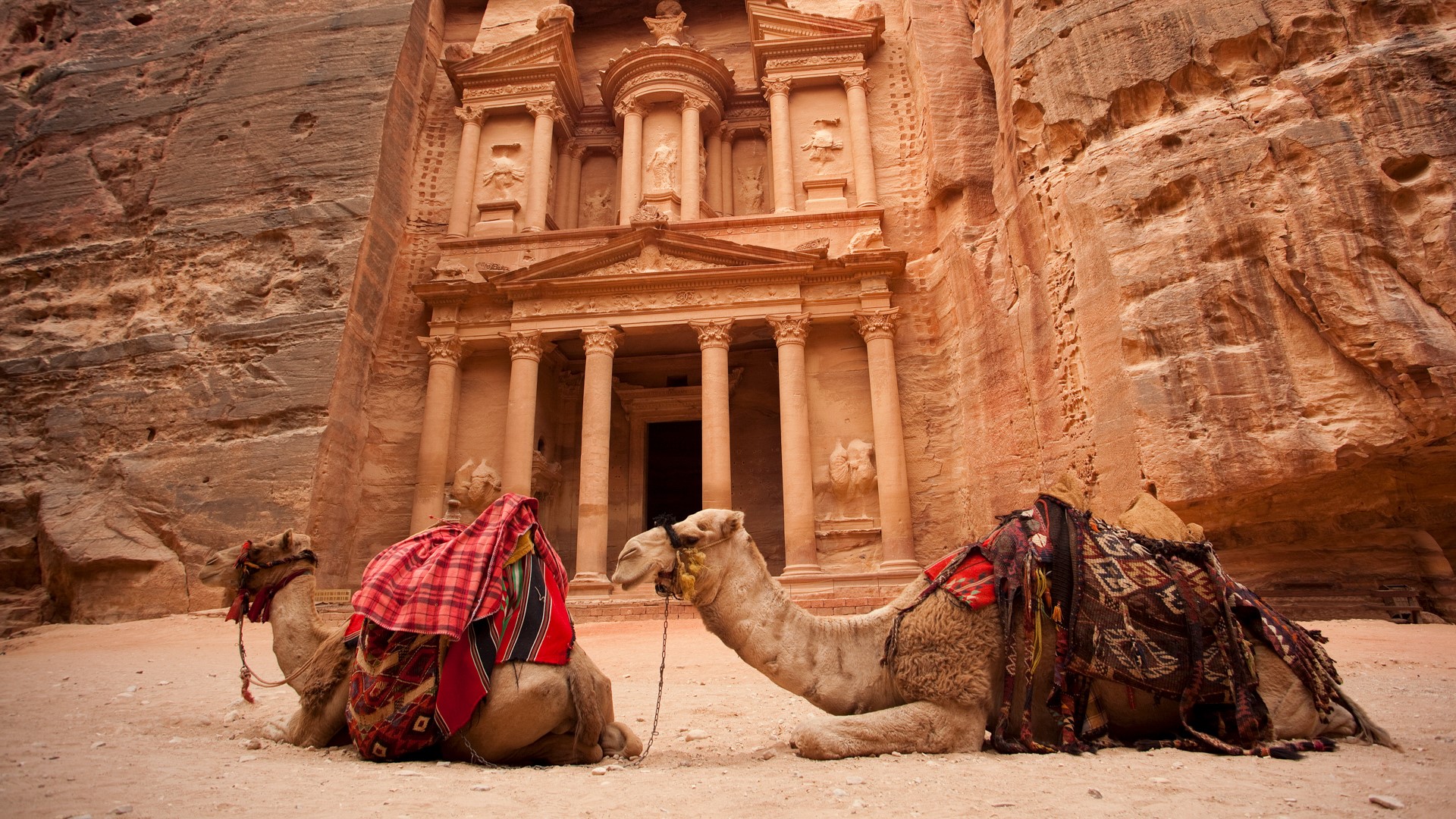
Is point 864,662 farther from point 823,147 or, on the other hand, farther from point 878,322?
point 823,147

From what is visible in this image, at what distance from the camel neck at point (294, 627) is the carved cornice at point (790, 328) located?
1135cm

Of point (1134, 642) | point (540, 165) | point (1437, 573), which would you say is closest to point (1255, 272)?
point (1437, 573)

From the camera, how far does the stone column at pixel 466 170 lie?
58.1ft

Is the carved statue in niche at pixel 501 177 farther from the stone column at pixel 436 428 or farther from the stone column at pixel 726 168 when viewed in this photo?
the stone column at pixel 726 168

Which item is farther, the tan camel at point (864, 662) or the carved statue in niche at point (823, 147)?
the carved statue in niche at point (823, 147)

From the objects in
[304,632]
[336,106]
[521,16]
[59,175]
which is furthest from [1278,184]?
[59,175]

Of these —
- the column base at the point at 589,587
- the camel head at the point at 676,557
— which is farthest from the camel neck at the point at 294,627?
the column base at the point at 589,587

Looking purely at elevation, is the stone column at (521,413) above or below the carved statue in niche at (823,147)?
below

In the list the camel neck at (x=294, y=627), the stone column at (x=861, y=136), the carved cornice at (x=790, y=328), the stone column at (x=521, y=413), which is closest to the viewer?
the camel neck at (x=294, y=627)

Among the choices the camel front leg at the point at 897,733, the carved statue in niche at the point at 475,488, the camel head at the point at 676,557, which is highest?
the carved statue in niche at the point at 475,488

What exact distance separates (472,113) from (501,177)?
1.91 metres

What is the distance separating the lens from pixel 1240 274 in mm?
9188

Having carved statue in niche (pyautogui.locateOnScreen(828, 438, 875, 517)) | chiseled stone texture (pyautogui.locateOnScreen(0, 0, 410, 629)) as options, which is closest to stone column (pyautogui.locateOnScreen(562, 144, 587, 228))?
chiseled stone texture (pyautogui.locateOnScreen(0, 0, 410, 629))

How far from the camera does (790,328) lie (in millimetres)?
15234
